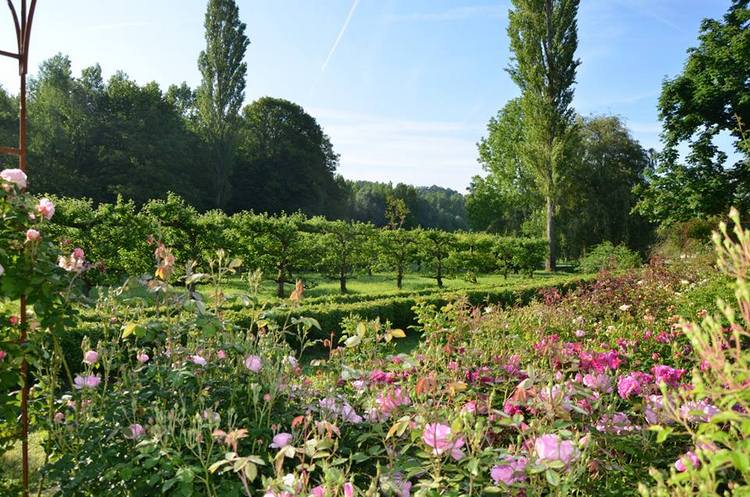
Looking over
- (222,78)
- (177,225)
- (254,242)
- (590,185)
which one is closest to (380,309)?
(177,225)

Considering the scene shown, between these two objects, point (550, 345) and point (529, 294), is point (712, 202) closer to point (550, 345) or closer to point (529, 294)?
point (529, 294)

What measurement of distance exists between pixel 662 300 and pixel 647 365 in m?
4.24

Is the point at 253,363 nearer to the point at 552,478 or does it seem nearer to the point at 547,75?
the point at 552,478

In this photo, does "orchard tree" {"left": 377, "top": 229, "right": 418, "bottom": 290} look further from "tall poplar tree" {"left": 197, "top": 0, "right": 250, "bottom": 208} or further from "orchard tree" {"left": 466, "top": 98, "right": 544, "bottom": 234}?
"tall poplar tree" {"left": 197, "top": 0, "right": 250, "bottom": 208}

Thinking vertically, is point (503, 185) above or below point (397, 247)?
above

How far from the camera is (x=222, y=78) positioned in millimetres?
27422

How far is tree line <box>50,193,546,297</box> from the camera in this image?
10.3 m

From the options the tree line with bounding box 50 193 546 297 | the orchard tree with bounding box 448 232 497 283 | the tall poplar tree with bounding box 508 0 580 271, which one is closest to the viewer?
the tree line with bounding box 50 193 546 297

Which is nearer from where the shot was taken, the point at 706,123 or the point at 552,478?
the point at 552,478

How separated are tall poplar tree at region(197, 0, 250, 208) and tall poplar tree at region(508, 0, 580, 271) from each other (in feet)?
46.9

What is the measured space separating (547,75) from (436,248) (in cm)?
917

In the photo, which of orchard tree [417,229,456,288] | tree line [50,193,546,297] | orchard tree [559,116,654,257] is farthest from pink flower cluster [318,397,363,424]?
orchard tree [559,116,654,257]

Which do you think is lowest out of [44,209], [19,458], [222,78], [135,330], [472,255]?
[19,458]

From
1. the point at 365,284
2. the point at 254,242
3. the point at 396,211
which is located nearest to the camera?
the point at 254,242
